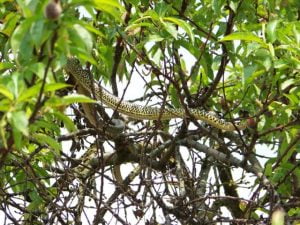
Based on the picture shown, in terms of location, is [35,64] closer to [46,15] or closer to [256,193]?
[46,15]

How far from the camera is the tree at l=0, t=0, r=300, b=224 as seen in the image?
2.61 meters

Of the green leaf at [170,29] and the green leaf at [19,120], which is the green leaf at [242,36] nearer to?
the green leaf at [170,29]

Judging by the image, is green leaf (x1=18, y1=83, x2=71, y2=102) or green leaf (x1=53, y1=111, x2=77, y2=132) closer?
green leaf (x1=18, y1=83, x2=71, y2=102)

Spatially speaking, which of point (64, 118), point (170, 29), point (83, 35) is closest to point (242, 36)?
point (170, 29)

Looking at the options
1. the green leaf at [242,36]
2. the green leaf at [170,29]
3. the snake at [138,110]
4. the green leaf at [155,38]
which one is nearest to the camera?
the green leaf at [242,36]

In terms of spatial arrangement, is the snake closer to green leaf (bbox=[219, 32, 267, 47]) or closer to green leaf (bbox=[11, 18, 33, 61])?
green leaf (bbox=[219, 32, 267, 47])

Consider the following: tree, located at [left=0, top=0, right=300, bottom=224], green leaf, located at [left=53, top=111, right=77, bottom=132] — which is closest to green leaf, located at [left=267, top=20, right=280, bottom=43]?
tree, located at [left=0, top=0, right=300, bottom=224]

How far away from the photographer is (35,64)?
2584 millimetres

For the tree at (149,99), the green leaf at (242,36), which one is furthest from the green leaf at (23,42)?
the green leaf at (242,36)

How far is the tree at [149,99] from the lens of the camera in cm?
261

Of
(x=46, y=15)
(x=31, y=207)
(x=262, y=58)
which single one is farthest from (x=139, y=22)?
(x=46, y=15)

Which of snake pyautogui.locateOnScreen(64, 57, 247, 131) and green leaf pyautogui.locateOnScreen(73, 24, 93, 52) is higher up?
snake pyautogui.locateOnScreen(64, 57, 247, 131)

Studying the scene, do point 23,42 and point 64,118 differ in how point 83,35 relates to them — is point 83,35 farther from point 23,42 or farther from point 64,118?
point 64,118

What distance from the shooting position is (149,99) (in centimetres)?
580
